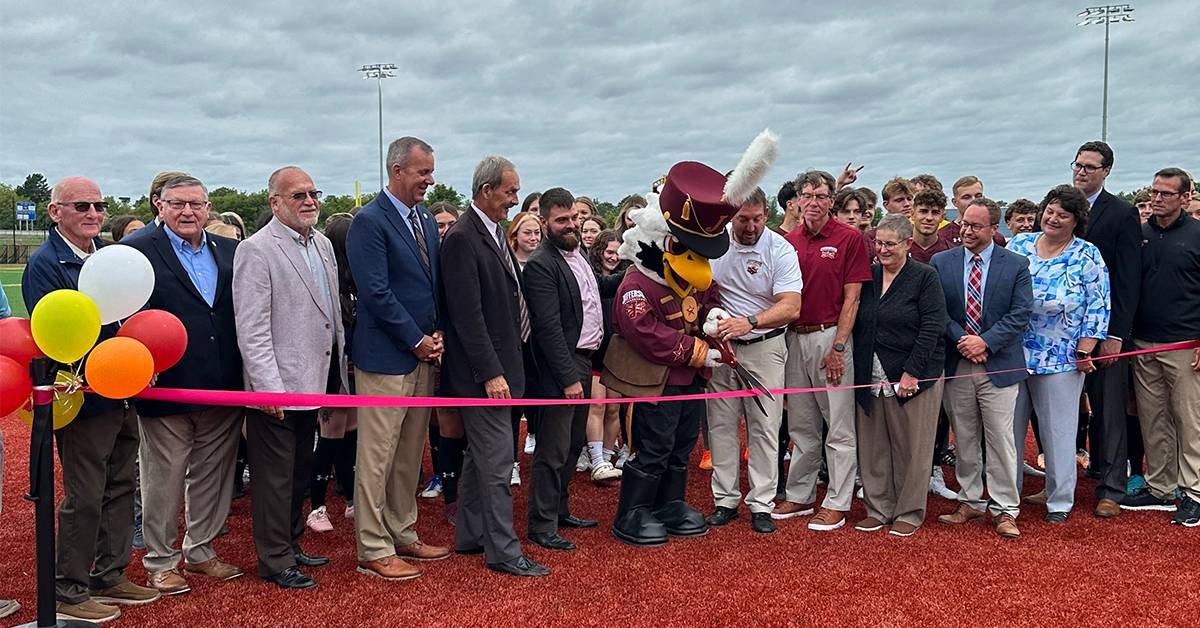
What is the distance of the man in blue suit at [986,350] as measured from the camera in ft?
17.5

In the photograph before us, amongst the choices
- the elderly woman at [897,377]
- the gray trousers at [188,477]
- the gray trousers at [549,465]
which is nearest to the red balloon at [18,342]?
the gray trousers at [188,477]

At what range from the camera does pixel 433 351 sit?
4559 millimetres

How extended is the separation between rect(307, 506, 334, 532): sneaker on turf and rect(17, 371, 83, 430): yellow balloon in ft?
6.62

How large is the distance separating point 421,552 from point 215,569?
3.56ft

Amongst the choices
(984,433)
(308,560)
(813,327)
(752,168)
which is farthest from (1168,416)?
(308,560)

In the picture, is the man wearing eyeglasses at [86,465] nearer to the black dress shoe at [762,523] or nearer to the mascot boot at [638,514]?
the mascot boot at [638,514]

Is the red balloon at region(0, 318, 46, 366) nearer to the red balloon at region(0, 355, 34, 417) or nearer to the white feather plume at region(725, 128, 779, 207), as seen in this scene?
the red balloon at region(0, 355, 34, 417)

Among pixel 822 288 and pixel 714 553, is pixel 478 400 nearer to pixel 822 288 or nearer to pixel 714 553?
pixel 714 553

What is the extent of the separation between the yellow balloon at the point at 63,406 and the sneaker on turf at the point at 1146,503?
20.9 ft

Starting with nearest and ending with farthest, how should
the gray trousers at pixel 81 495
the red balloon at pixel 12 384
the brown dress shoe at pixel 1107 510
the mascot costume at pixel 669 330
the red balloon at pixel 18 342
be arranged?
the red balloon at pixel 12 384
the red balloon at pixel 18 342
the gray trousers at pixel 81 495
the mascot costume at pixel 669 330
the brown dress shoe at pixel 1107 510

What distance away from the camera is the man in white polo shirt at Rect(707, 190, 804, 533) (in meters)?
5.31

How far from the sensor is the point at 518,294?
15.9 ft

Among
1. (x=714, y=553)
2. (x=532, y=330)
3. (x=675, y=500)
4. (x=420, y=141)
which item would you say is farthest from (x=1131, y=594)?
(x=420, y=141)

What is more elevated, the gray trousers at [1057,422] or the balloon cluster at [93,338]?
the balloon cluster at [93,338]
